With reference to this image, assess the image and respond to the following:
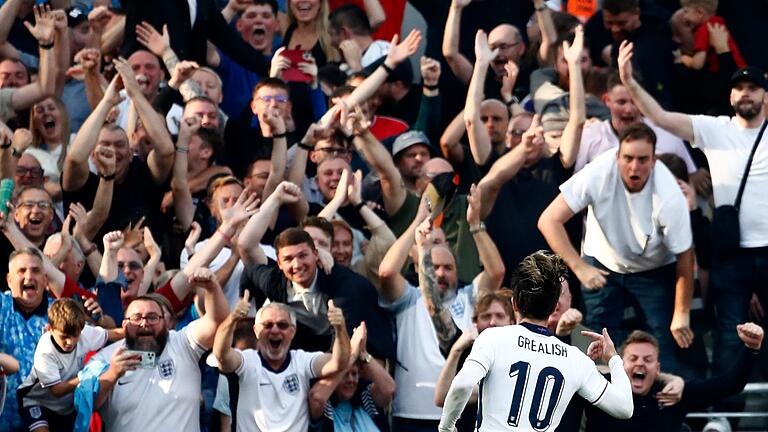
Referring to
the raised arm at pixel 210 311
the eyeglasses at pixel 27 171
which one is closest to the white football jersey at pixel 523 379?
the raised arm at pixel 210 311

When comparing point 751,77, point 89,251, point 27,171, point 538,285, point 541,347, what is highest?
point 538,285

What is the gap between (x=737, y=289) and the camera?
13234 millimetres

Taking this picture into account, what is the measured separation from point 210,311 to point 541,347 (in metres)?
3.34

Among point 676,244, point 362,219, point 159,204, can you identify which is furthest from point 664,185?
point 159,204

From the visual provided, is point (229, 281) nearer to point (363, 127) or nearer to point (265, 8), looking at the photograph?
point (363, 127)

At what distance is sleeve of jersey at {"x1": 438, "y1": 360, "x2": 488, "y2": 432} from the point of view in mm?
9031

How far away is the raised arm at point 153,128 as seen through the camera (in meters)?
13.7

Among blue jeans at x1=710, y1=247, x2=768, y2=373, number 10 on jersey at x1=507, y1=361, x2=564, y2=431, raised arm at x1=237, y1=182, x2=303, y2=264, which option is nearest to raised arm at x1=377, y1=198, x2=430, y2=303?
raised arm at x1=237, y1=182, x2=303, y2=264

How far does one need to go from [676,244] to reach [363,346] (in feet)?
7.52

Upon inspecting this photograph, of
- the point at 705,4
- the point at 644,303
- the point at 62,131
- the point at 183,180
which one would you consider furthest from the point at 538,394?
the point at 705,4

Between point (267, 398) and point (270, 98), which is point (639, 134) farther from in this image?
point (267, 398)

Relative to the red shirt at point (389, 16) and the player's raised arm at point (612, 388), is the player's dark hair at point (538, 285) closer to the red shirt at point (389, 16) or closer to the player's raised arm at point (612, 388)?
the player's raised arm at point (612, 388)

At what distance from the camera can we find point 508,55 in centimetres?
1542

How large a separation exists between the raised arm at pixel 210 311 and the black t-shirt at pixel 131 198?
1.65 meters
